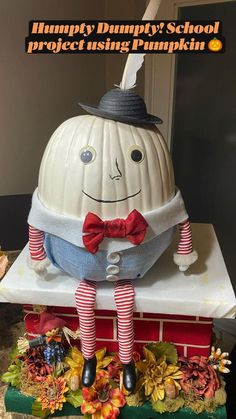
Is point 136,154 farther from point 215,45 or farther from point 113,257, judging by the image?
point 215,45

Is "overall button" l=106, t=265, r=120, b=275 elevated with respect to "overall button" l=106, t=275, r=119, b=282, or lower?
elevated

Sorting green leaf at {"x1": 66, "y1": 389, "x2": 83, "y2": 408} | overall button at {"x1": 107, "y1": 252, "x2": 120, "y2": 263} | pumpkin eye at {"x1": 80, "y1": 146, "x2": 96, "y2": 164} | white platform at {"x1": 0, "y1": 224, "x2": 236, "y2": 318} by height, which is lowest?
green leaf at {"x1": 66, "y1": 389, "x2": 83, "y2": 408}

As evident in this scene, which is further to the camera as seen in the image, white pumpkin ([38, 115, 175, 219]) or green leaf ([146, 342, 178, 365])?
green leaf ([146, 342, 178, 365])

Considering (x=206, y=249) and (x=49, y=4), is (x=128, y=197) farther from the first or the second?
(x=49, y=4)

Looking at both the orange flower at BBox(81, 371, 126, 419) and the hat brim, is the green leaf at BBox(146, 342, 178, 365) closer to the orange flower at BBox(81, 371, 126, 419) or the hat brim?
the orange flower at BBox(81, 371, 126, 419)

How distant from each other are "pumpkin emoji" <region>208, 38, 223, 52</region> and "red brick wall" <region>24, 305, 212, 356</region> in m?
0.47

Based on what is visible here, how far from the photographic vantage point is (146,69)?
51.5 inches

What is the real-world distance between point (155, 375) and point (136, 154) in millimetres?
376

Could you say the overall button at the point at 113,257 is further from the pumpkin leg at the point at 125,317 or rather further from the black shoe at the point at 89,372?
the black shoe at the point at 89,372

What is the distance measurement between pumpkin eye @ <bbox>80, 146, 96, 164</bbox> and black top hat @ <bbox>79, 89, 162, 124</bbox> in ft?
0.20

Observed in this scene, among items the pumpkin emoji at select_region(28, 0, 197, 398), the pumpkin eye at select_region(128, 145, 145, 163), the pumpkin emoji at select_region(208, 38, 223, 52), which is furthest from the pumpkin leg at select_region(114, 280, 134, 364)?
the pumpkin emoji at select_region(208, 38, 223, 52)

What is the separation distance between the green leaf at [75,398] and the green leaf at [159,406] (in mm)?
125

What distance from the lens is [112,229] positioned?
0.59 meters

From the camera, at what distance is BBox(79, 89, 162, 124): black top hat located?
60cm
